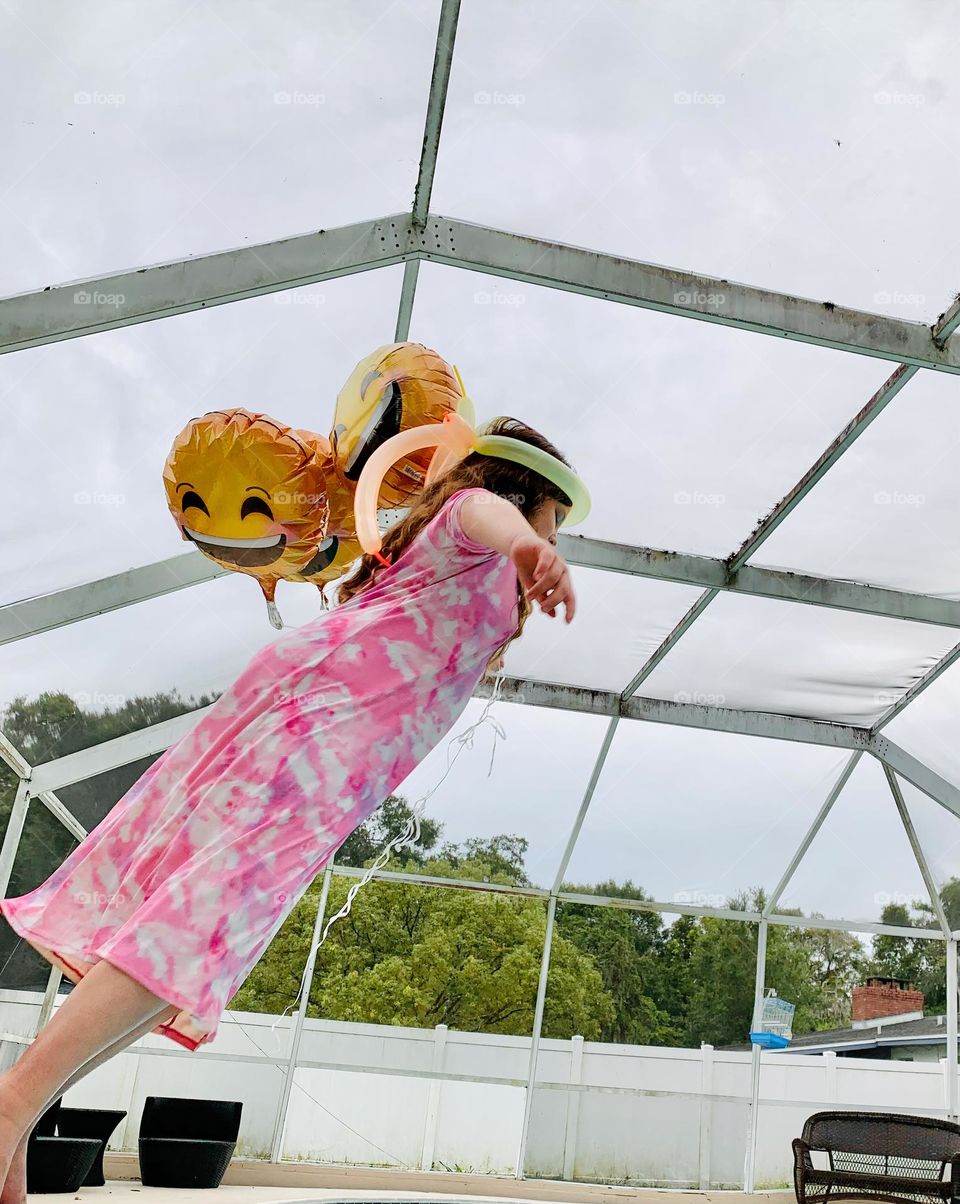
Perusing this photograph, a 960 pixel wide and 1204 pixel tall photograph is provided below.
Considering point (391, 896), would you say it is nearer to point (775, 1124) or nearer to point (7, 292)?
point (775, 1124)

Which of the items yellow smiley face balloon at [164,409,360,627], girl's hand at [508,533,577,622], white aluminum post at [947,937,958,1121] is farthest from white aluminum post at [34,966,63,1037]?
white aluminum post at [947,937,958,1121]

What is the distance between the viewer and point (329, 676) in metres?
1.27

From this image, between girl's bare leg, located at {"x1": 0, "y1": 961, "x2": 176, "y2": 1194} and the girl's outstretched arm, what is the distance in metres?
0.55

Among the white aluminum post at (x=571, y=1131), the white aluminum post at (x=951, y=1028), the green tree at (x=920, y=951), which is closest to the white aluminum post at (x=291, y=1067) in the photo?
the white aluminum post at (x=571, y=1131)

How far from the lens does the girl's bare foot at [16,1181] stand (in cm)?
100

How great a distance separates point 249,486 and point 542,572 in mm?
1469

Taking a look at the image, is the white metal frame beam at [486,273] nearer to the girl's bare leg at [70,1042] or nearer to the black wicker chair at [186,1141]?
the girl's bare leg at [70,1042]

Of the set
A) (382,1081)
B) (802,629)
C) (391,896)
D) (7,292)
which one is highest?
(802,629)

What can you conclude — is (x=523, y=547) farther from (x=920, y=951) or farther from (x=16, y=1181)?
(x=920, y=951)

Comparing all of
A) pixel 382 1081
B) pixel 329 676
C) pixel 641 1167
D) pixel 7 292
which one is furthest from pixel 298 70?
A: pixel 641 1167

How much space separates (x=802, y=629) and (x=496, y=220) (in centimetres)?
335

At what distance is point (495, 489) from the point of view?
1536 mm

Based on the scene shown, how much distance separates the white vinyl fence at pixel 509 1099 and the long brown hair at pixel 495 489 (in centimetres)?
635

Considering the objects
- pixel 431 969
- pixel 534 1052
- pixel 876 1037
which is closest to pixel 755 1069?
pixel 534 1052
